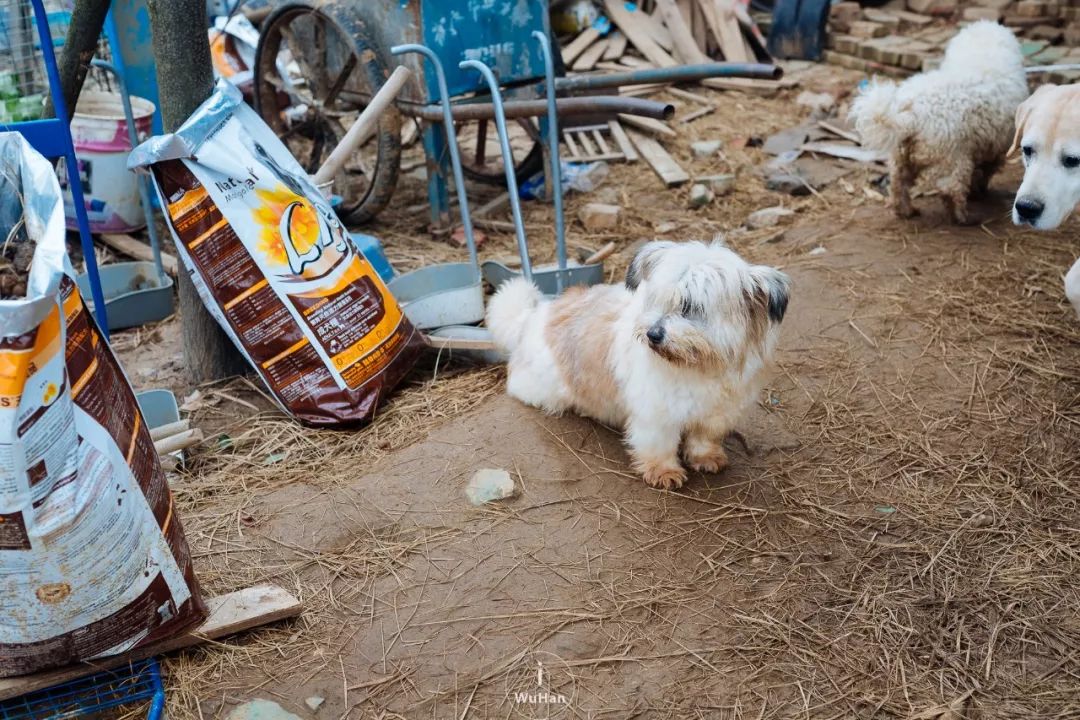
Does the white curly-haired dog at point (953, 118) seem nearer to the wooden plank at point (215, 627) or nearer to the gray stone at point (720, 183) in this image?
the gray stone at point (720, 183)

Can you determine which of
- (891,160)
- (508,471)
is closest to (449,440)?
(508,471)

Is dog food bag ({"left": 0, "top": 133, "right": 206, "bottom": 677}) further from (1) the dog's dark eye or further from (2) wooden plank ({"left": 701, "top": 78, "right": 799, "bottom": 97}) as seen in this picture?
(2) wooden plank ({"left": 701, "top": 78, "right": 799, "bottom": 97})

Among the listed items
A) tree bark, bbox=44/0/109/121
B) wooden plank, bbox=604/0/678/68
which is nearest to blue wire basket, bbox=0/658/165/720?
tree bark, bbox=44/0/109/121

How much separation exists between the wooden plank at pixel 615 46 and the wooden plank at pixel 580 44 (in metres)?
0.17

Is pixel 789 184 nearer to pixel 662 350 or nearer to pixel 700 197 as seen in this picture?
pixel 700 197

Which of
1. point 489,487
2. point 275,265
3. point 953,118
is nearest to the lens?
point 489,487

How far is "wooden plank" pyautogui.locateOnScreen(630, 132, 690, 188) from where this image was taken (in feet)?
22.2

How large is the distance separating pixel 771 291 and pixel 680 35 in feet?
22.2

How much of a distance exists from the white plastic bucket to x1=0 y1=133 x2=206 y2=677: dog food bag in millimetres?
3378

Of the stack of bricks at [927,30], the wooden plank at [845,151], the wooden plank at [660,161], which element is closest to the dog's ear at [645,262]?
the wooden plank at [660,161]

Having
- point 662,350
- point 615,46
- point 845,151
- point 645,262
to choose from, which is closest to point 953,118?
point 845,151

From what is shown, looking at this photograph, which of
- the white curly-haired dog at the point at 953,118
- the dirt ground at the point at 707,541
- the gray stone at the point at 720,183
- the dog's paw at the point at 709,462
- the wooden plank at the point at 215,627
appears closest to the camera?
the wooden plank at the point at 215,627

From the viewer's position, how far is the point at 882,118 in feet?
17.4

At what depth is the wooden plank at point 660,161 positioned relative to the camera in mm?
6781
